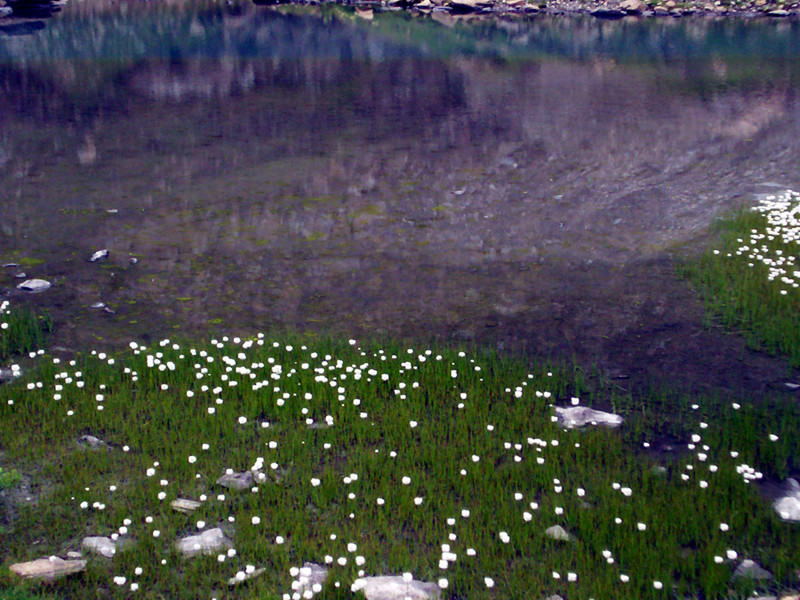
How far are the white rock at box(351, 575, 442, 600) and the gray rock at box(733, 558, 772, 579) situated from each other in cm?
272

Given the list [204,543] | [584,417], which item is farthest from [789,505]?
[204,543]

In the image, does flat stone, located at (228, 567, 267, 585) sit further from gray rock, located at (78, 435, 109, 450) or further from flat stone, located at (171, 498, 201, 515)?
gray rock, located at (78, 435, 109, 450)

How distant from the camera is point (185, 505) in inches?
298

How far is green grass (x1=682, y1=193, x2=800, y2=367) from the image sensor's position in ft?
37.5

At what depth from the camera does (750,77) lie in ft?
113

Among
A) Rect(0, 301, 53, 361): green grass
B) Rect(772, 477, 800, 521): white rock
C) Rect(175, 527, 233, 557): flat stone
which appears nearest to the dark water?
Rect(0, 301, 53, 361): green grass

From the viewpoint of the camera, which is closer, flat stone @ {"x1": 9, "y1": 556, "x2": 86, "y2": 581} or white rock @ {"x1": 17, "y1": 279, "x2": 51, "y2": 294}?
flat stone @ {"x1": 9, "y1": 556, "x2": 86, "y2": 581}

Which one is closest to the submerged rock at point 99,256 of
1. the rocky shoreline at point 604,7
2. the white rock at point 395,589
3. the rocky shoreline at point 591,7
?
the white rock at point 395,589

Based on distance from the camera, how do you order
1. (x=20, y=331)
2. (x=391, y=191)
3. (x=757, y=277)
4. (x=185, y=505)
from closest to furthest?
(x=185, y=505) → (x=20, y=331) → (x=757, y=277) → (x=391, y=191)

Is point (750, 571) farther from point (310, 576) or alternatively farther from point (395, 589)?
point (310, 576)

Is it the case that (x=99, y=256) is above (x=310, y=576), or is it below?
above

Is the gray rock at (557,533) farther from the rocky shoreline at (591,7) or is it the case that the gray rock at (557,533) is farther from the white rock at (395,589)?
the rocky shoreline at (591,7)

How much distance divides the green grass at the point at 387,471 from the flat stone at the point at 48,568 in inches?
3.4

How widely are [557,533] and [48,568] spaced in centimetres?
462
